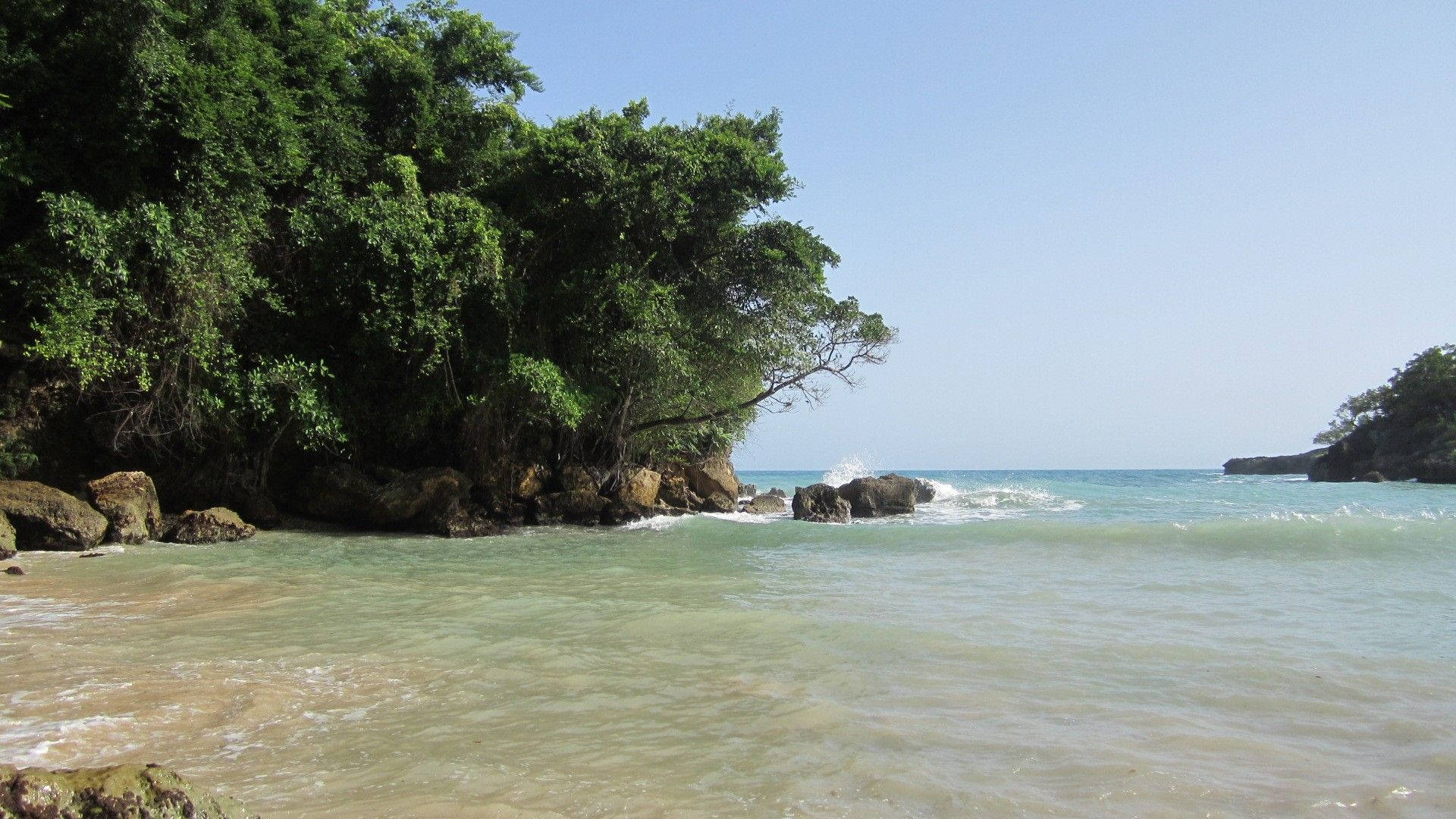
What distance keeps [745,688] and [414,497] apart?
12.1 metres

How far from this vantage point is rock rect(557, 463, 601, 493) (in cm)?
1747

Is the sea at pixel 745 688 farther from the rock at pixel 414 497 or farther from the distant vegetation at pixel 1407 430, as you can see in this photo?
the distant vegetation at pixel 1407 430

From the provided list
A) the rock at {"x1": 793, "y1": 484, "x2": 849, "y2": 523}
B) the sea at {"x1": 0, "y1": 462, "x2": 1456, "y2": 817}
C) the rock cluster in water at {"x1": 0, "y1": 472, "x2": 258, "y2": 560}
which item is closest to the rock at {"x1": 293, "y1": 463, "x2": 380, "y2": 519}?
the rock cluster in water at {"x1": 0, "y1": 472, "x2": 258, "y2": 560}

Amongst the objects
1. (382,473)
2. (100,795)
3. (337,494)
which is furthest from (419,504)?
(100,795)

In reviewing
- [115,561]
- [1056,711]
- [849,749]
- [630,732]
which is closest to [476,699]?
[630,732]

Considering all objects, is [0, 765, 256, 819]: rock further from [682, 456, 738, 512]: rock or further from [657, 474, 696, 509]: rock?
[682, 456, 738, 512]: rock

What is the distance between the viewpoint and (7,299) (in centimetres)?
1171

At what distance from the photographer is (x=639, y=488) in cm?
1830

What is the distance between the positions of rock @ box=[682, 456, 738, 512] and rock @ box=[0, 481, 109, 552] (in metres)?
12.4

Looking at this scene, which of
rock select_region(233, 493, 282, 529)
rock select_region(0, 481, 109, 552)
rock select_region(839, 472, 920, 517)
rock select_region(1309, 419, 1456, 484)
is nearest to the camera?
rock select_region(0, 481, 109, 552)

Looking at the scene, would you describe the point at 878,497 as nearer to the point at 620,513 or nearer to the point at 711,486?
the point at 711,486

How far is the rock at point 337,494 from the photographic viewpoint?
15.0 metres

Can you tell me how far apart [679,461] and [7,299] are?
44.2 feet

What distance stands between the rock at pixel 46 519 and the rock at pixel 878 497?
50.3 feet
